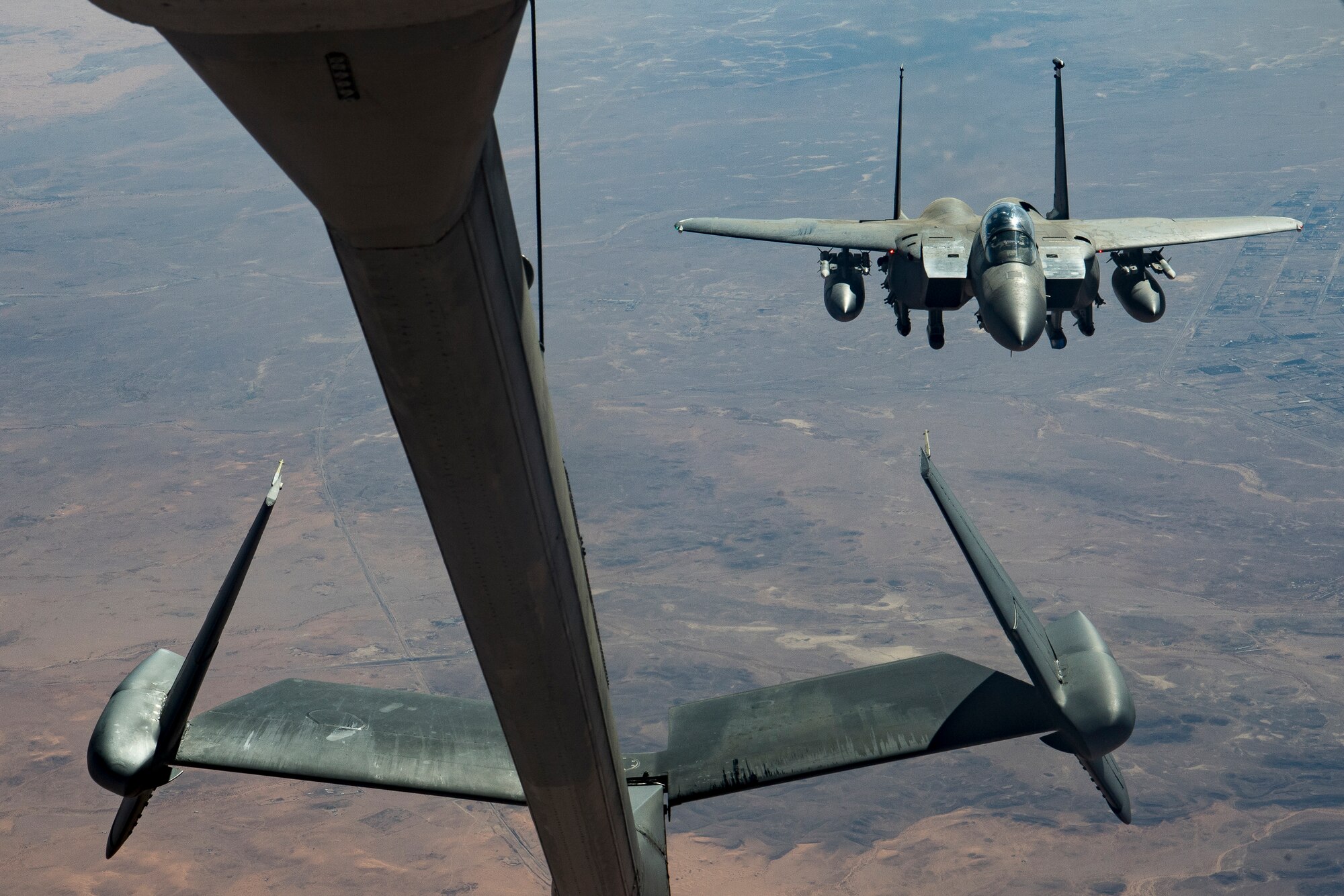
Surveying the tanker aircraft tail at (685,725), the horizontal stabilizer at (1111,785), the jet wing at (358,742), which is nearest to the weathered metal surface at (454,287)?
the jet wing at (358,742)

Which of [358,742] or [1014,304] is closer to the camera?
[358,742]

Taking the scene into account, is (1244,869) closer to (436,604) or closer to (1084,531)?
(1084,531)

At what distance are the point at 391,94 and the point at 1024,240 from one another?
2395 centimetres

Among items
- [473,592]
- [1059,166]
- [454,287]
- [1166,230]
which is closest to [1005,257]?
[1166,230]

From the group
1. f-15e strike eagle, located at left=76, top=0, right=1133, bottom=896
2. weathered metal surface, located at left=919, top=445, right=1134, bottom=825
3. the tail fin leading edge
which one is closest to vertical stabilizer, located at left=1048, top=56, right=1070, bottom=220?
the tail fin leading edge

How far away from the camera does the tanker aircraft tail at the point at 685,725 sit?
1392 cm

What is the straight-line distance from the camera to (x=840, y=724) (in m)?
15.5

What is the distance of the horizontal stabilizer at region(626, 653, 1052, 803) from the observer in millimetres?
14953

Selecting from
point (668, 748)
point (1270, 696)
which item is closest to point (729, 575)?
point (1270, 696)

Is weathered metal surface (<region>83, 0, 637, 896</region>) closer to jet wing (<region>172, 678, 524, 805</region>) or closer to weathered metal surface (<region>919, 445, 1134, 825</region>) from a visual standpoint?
jet wing (<region>172, 678, 524, 805</region>)

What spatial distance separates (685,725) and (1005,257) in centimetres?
1577

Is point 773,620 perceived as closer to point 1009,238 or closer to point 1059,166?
point 1059,166

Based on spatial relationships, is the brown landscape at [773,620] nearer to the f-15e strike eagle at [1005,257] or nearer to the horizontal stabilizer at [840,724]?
the f-15e strike eagle at [1005,257]

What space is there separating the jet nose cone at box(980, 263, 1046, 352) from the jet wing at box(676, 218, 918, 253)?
12.8 feet
